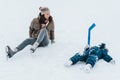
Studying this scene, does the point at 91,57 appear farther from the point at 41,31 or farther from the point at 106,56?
the point at 41,31

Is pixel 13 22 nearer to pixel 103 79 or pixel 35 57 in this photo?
pixel 35 57

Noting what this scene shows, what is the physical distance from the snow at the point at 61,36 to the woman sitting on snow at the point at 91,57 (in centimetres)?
7

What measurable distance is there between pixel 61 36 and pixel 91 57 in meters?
1.27

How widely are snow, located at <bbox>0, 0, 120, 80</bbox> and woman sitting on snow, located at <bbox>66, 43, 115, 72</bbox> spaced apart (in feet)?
0.23

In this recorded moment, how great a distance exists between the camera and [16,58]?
4348mm

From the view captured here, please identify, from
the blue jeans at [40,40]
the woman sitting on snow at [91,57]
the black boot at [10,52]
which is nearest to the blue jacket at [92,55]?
the woman sitting on snow at [91,57]

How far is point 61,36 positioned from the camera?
530 centimetres

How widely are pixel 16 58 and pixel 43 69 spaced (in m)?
0.51

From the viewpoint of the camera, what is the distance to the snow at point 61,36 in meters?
3.96

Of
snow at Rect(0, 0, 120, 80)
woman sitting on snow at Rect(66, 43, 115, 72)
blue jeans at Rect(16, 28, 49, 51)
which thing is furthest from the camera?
blue jeans at Rect(16, 28, 49, 51)

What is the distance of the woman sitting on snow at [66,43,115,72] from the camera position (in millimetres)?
4066

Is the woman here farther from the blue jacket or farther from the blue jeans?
the blue jacket

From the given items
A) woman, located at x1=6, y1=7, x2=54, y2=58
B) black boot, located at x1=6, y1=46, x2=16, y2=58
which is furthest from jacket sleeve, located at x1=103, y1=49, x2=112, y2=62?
black boot, located at x1=6, y1=46, x2=16, y2=58

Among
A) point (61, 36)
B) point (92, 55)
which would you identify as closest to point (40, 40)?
point (92, 55)
